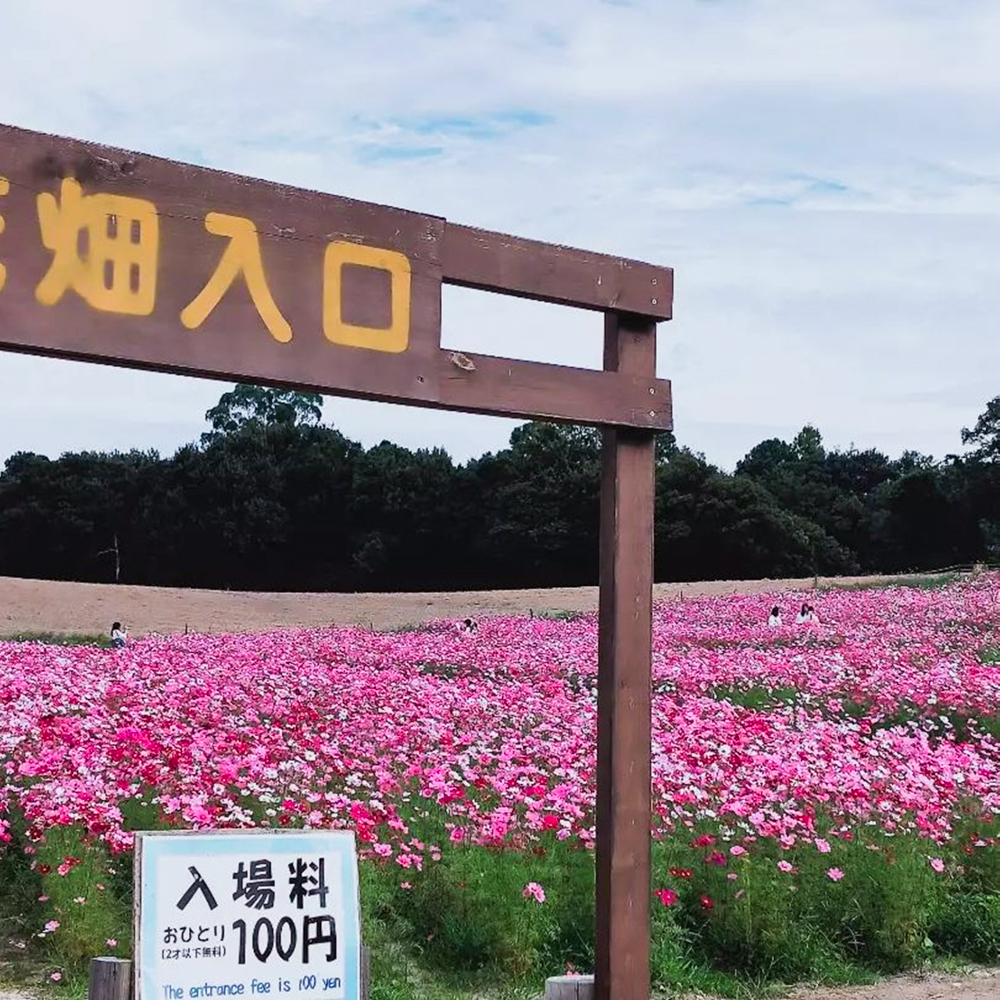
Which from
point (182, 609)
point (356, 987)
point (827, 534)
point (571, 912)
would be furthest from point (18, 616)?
point (827, 534)

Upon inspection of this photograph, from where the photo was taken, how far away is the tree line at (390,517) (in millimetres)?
44562

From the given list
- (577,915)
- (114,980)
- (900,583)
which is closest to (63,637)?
(577,915)

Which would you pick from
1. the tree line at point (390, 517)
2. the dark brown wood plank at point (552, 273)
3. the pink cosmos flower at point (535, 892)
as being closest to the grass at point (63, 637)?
the pink cosmos flower at point (535, 892)

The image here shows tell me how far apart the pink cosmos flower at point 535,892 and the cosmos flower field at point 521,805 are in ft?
0.04

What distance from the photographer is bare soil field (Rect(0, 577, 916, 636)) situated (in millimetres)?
26500

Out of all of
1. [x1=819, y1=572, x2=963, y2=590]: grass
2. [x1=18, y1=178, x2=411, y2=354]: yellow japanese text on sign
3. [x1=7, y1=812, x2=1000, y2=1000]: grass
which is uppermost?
[x1=18, y1=178, x2=411, y2=354]: yellow japanese text on sign

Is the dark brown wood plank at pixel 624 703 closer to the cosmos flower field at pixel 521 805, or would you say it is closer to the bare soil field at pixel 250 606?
the cosmos flower field at pixel 521 805

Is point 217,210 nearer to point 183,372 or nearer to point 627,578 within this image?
point 183,372

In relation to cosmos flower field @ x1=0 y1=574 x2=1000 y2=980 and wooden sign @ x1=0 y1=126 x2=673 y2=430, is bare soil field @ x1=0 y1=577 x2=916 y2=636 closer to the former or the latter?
cosmos flower field @ x1=0 y1=574 x2=1000 y2=980

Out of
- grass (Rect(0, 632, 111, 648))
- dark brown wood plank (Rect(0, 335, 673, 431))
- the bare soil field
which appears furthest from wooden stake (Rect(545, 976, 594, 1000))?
the bare soil field

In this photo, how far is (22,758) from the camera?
24.9 ft

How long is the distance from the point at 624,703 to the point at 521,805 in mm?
3408

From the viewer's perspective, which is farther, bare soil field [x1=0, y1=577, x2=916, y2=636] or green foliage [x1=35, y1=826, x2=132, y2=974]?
bare soil field [x1=0, y1=577, x2=916, y2=636]

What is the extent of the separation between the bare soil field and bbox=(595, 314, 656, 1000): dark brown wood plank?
20724 mm
